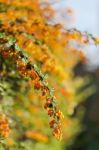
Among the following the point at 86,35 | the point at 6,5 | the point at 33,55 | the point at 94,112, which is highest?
the point at 94,112

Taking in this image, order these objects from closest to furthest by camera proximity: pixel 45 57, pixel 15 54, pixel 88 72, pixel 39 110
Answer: pixel 15 54, pixel 45 57, pixel 39 110, pixel 88 72

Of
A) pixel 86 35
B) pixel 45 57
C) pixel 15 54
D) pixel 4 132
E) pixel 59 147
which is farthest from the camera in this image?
pixel 59 147

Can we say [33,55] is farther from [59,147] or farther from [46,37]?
[59,147]

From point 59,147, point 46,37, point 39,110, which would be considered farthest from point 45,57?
point 59,147

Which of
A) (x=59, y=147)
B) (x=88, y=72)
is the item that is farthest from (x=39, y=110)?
(x=88, y=72)

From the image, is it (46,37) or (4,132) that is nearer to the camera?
(4,132)

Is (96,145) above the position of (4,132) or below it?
above

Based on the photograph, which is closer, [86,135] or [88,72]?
[86,135]

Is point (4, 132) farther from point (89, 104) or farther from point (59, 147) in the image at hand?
point (89, 104)

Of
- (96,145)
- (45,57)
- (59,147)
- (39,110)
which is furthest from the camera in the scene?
(96,145)
